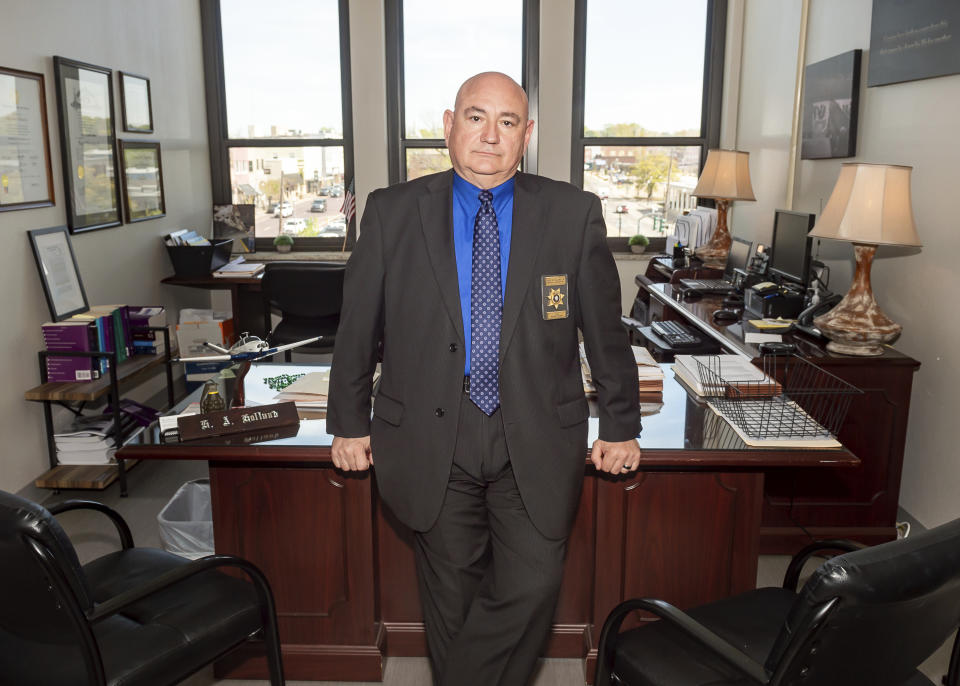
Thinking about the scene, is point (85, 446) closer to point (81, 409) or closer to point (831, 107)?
point (81, 409)

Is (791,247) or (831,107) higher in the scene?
(831,107)

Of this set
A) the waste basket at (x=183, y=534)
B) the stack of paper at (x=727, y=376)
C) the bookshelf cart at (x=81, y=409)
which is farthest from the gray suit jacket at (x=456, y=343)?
the bookshelf cart at (x=81, y=409)

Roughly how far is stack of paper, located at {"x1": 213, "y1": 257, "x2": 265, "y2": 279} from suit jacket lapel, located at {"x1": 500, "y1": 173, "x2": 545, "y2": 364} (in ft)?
13.4

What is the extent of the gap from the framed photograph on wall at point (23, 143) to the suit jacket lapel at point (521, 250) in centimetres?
280

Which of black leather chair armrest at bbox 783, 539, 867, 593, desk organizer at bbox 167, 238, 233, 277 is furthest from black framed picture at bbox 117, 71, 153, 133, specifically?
black leather chair armrest at bbox 783, 539, 867, 593

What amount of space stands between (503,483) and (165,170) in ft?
14.7

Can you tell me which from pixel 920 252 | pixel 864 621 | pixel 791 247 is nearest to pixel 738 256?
pixel 791 247

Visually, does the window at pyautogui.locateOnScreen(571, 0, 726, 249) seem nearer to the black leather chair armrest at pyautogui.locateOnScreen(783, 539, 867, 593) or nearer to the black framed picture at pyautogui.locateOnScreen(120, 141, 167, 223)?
the black framed picture at pyautogui.locateOnScreen(120, 141, 167, 223)

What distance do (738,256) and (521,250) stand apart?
3514mm

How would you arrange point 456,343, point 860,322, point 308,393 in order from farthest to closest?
point 860,322 → point 308,393 → point 456,343

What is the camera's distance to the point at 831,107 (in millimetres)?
4066

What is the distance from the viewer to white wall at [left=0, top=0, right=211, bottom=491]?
3.63m

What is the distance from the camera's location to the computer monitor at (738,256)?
4777 millimetres

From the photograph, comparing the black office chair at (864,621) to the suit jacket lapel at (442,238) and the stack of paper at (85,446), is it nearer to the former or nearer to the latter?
the suit jacket lapel at (442,238)
